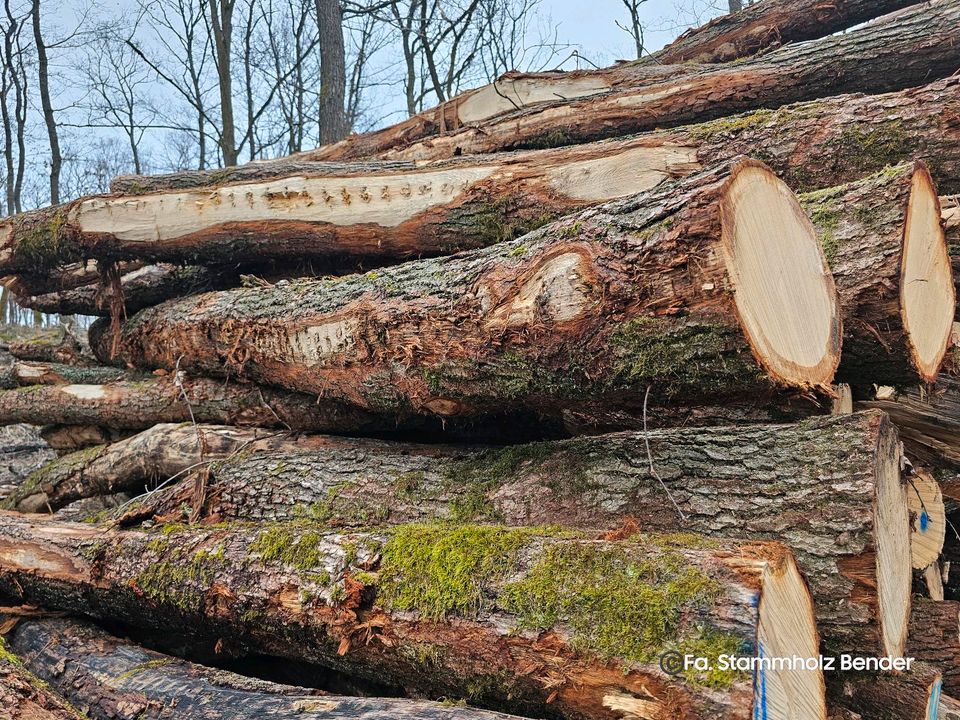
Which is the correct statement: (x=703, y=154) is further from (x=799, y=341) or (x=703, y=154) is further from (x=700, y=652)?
(x=700, y=652)

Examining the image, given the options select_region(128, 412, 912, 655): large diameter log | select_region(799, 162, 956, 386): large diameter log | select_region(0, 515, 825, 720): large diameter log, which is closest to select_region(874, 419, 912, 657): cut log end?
select_region(128, 412, 912, 655): large diameter log

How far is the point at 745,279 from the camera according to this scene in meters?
1.89

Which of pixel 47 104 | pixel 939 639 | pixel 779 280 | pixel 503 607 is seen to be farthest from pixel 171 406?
pixel 47 104

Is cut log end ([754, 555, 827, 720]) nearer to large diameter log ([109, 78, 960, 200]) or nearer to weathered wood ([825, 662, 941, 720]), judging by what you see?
weathered wood ([825, 662, 941, 720])

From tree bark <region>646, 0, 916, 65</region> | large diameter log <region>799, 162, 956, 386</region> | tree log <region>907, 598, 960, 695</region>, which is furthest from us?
tree bark <region>646, 0, 916, 65</region>

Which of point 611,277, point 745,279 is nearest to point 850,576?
point 745,279

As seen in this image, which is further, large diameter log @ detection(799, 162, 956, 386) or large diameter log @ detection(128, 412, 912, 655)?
large diameter log @ detection(799, 162, 956, 386)

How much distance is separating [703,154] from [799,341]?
1.85 meters

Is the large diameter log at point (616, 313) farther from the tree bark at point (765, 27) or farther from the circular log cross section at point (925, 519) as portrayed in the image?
the tree bark at point (765, 27)

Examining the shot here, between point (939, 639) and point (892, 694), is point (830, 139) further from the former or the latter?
point (892, 694)

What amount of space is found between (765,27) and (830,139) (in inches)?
93.6

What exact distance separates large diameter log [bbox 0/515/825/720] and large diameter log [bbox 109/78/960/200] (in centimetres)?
199

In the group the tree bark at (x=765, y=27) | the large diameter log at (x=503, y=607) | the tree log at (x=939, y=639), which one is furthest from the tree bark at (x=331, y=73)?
the tree log at (x=939, y=639)

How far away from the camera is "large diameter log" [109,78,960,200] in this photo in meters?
3.10
